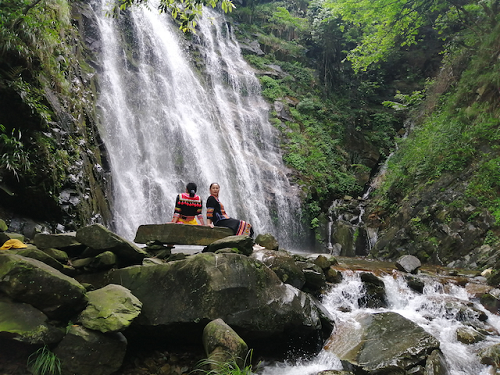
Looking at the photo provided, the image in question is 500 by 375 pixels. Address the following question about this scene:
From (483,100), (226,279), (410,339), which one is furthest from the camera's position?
(483,100)

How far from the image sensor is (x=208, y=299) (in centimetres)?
381

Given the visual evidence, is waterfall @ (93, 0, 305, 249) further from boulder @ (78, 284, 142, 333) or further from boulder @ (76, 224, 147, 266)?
boulder @ (78, 284, 142, 333)

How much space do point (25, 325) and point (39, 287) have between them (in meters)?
0.32

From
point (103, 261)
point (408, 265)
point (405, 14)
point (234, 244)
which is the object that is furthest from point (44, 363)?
point (405, 14)

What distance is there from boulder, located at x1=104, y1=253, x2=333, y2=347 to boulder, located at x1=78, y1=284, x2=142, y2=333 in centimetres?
31

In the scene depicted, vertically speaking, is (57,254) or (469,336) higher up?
(57,254)

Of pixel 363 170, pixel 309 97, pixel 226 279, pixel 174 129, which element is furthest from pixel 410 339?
pixel 309 97

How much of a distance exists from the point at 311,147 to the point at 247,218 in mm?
6595

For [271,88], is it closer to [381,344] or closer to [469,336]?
[469,336]

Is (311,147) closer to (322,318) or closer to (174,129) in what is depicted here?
(174,129)

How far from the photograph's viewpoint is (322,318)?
16.2 ft

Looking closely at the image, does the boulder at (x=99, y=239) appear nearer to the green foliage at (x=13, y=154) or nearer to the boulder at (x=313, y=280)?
the green foliage at (x=13, y=154)

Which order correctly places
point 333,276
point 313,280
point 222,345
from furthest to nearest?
point 333,276, point 313,280, point 222,345

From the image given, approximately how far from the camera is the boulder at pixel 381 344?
3980 millimetres
